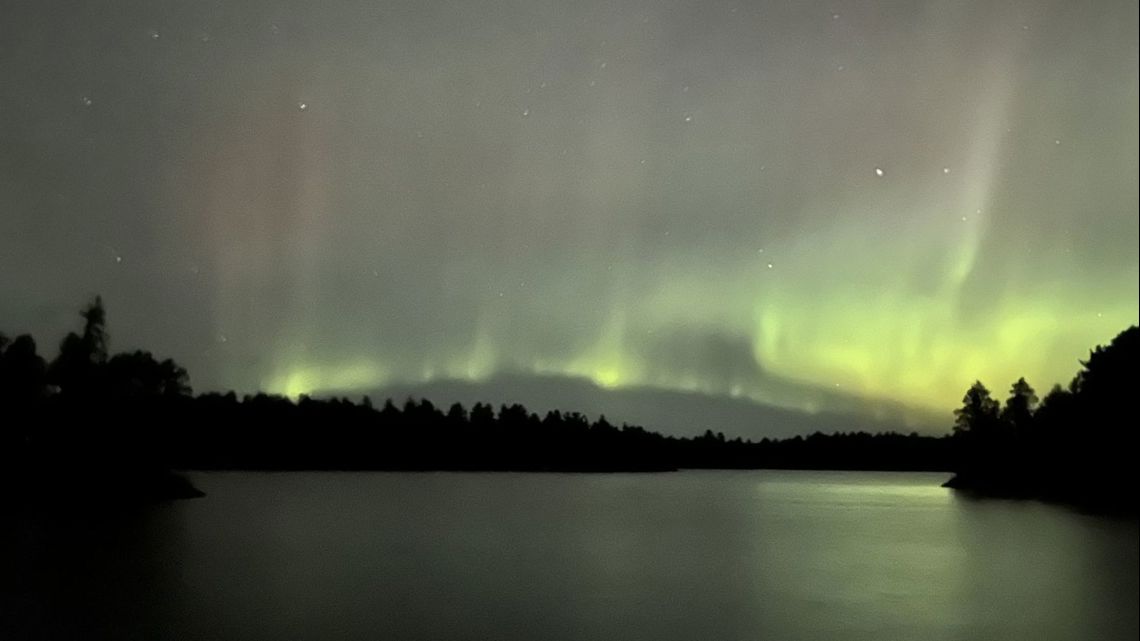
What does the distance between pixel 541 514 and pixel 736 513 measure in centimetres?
597

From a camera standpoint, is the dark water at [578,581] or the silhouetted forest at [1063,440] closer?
the silhouetted forest at [1063,440]

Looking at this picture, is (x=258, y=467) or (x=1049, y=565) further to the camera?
(x=258, y=467)

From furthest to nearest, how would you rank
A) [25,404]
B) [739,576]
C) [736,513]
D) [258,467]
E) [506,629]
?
[736,513] → [258,467] → [25,404] → [739,576] → [506,629]

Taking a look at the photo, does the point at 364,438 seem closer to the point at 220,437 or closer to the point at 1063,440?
the point at 220,437

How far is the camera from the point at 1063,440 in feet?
22.2

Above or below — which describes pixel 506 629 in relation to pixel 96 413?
below

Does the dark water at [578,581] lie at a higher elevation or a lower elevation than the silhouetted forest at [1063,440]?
lower

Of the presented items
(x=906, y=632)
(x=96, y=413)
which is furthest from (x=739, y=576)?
(x=96, y=413)

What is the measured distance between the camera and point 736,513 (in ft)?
87.0

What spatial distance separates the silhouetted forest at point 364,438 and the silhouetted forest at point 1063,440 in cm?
1

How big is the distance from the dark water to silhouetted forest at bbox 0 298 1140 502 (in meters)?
0.82

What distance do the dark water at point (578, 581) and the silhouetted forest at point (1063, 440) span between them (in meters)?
0.43

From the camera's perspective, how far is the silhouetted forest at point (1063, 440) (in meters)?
6.64

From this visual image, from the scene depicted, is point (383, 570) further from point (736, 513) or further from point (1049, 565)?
point (736, 513)
